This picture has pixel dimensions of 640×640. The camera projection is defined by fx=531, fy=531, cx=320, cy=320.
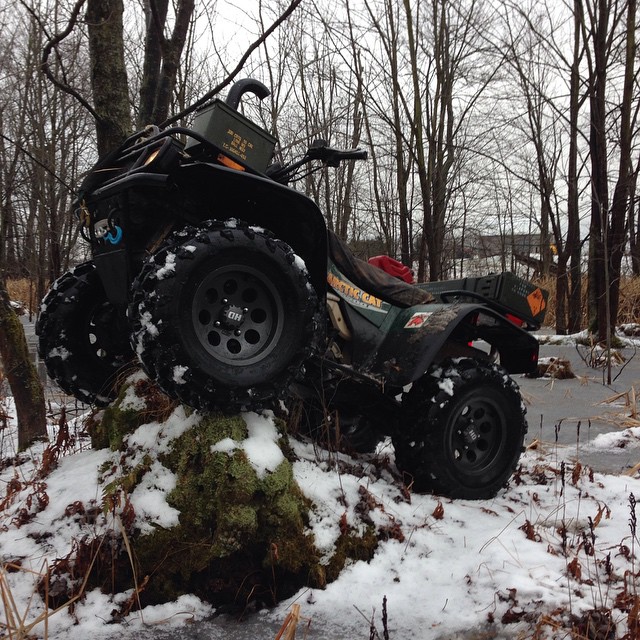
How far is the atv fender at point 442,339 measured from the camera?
102 inches

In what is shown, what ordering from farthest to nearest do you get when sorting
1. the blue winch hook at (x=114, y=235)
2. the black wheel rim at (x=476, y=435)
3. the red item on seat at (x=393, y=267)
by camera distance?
1. the red item on seat at (x=393, y=267)
2. the black wheel rim at (x=476, y=435)
3. the blue winch hook at (x=114, y=235)

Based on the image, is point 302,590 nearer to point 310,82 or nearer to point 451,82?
point 451,82

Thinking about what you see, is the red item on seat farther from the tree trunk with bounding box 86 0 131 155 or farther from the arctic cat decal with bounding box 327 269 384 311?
the tree trunk with bounding box 86 0 131 155

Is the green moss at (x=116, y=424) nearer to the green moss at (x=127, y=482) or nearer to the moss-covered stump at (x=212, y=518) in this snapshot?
the moss-covered stump at (x=212, y=518)

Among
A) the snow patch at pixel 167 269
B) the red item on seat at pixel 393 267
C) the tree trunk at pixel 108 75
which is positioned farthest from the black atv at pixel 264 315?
the tree trunk at pixel 108 75

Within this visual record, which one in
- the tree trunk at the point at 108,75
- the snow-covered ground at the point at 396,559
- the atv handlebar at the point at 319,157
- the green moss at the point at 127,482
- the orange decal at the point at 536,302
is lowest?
the snow-covered ground at the point at 396,559

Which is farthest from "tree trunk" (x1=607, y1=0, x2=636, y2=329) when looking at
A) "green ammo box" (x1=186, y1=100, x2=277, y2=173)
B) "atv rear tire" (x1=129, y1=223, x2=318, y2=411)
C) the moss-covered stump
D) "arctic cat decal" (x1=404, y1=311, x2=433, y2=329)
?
the moss-covered stump

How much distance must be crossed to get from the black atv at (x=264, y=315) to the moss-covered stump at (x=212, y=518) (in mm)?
220

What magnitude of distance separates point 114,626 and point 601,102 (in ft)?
27.2

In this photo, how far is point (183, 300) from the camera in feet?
6.32

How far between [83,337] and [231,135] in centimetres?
129

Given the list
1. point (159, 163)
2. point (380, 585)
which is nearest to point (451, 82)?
point (159, 163)

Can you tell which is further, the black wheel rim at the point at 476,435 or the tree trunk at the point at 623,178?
the tree trunk at the point at 623,178

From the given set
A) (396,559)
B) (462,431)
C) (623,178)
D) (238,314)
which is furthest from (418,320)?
(623,178)
